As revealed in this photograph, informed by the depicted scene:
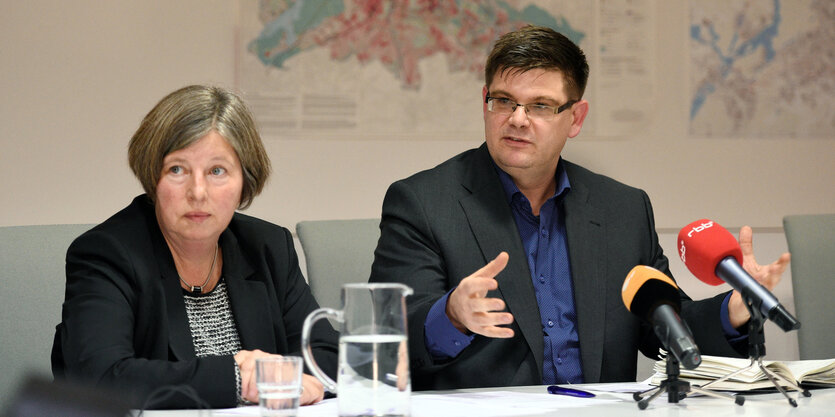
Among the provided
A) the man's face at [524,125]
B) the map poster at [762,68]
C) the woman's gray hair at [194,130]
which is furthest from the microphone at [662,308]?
the map poster at [762,68]

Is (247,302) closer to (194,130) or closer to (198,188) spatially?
(198,188)

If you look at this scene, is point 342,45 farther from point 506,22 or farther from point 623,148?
point 623,148

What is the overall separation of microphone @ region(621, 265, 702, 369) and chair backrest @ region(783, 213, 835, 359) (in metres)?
1.43

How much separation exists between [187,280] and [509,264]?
0.79 metres

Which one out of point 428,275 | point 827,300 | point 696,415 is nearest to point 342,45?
point 428,275

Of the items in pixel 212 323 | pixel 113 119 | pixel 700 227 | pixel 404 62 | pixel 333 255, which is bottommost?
pixel 212 323

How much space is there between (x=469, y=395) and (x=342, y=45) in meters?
2.21

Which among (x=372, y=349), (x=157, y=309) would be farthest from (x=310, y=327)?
(x=157, y=309)

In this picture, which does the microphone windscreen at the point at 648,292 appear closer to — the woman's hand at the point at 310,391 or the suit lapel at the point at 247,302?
the woman's hand at the point at 310,391

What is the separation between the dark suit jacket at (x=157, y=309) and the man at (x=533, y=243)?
0.28m

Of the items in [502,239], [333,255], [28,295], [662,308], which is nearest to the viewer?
[662,308]

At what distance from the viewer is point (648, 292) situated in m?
1.61

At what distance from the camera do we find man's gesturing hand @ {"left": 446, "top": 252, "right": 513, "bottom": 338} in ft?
5.57

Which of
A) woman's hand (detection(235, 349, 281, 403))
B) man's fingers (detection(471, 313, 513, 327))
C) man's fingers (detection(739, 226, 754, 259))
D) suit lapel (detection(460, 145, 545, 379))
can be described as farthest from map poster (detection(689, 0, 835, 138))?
woman's hand (detection(235, 349, 281, 403))
